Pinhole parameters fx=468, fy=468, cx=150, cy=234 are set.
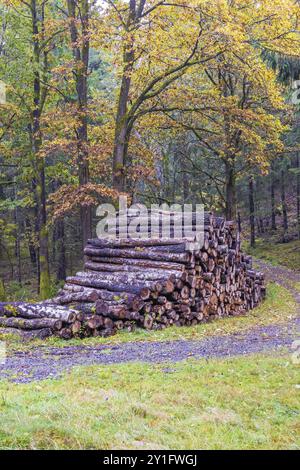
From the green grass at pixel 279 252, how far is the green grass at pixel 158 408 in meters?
23.2

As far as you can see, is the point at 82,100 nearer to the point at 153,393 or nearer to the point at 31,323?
the point at 31,323

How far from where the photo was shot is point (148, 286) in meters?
12.0

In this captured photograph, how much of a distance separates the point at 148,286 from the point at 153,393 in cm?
579

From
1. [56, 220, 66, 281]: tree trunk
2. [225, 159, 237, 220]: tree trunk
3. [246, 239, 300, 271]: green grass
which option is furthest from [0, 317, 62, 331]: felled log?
[246, 239, 300, 271]: green grass

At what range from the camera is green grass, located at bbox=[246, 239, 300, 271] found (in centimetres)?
3108

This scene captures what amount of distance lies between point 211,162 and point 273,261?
26.5 ft

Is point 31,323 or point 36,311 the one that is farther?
point 36,311

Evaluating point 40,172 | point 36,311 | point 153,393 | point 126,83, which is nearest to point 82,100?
point 126,83

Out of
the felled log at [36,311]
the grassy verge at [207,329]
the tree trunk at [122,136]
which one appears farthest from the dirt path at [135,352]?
the tree trunk at [122,136]

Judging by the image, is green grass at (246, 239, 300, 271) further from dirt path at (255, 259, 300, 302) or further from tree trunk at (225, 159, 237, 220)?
tree trunk at (225, 159, 237, 220)

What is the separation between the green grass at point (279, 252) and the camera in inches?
1224

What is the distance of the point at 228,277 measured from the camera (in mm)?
15734

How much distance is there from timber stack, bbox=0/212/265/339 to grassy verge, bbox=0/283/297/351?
1.18ft

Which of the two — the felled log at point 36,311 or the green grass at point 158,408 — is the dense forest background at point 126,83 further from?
the green grass at point 158,408
